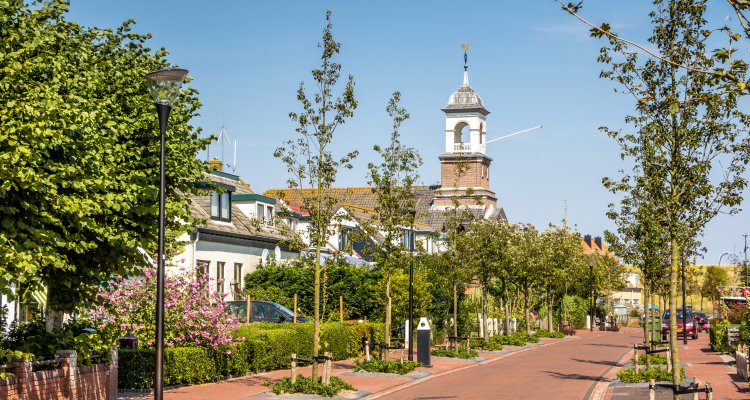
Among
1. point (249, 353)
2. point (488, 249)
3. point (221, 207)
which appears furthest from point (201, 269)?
point (488, 249)

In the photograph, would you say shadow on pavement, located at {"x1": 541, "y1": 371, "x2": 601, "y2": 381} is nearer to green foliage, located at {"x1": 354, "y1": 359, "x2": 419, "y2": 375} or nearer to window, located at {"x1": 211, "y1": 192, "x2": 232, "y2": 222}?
green foliage, located at {"x1": 354, "y1": 359, "x2": 419, "y2": 375}

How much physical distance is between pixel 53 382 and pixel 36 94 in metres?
5.63

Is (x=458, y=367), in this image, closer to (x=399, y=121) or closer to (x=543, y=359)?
(x=543, y=359)

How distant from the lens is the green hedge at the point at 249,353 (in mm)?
22516

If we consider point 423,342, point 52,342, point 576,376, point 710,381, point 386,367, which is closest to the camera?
point 52,342

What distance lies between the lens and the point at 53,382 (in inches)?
683

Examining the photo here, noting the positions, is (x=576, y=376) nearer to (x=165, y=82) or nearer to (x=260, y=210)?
(x=165, y=82)

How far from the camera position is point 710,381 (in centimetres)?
2619

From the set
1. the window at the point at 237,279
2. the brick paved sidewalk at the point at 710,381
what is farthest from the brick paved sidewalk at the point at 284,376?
the window at the point at 237,279

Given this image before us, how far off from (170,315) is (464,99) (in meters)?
78.9

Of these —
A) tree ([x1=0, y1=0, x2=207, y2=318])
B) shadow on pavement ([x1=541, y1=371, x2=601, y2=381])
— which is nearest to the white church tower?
shadow on pavement ([x1=541, y1=371, x2=601, y2=381])

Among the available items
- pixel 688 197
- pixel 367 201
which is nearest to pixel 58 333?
pixel 688 197

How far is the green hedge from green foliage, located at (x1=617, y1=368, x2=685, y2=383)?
902cm

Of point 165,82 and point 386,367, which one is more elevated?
point 165,82
